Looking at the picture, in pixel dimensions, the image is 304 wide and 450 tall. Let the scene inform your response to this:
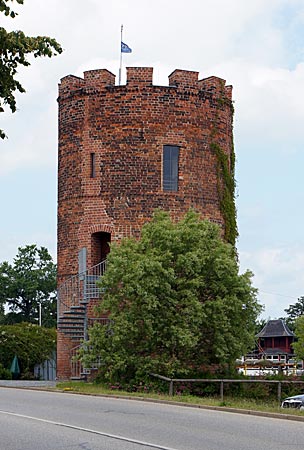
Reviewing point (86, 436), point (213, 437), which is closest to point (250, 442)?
point (213, 437)

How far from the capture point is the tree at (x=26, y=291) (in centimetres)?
8600

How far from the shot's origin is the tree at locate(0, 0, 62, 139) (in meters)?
12.3

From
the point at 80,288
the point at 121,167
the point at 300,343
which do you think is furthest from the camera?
the point at 300,343

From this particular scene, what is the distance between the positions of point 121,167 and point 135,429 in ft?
62.9

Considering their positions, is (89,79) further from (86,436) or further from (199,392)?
(86,436)

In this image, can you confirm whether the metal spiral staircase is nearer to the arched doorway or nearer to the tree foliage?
the arched doorway

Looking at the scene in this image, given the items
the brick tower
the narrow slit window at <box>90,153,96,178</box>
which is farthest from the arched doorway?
the narrow slit window at <box>90,153,96,178</box>

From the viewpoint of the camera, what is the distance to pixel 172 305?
2842 centimetres

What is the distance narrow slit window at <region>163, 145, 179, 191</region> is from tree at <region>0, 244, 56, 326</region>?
53.3 metres

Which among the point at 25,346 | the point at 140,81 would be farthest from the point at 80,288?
the point at 25,346

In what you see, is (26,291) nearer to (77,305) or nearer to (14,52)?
(77,305)

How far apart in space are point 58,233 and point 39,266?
54600 mm

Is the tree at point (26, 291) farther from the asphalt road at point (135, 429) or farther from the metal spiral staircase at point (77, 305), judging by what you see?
the asphalt road at point (135, 429)

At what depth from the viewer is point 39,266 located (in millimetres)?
89125
